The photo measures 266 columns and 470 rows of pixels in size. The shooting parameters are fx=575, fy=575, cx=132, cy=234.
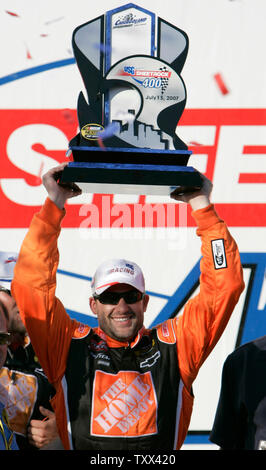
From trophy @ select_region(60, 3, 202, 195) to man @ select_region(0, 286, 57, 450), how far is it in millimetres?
633

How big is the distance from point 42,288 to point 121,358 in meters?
0.31

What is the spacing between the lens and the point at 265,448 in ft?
4.98

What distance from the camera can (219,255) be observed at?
1.58m

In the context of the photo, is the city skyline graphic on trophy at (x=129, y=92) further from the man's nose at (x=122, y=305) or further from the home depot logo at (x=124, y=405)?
the home depot logo at (x=124, y=405)

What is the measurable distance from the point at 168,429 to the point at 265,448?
10.3 inches

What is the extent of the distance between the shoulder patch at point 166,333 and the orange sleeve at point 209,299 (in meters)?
0.04

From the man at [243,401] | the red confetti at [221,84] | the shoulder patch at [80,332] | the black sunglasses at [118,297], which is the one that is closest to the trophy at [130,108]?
the black sunglasses at [118,297]

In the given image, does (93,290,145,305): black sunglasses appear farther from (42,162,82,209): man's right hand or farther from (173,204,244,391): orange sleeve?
(42,162,82,209): man's right hand

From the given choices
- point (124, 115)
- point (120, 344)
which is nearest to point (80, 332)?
point (120, 344)

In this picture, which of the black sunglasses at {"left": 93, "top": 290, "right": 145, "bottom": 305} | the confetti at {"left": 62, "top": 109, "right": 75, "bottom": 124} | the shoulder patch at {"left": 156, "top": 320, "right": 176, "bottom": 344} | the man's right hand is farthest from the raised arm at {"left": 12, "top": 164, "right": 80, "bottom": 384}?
the confetti at {"left": 62, "top": 109, "right": 75, "bottom": 124}

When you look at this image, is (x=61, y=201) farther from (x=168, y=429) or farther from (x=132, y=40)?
(x=168, y=429)

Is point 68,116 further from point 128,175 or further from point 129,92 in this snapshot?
point 128,175

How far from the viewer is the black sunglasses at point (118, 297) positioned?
65.2 inches
